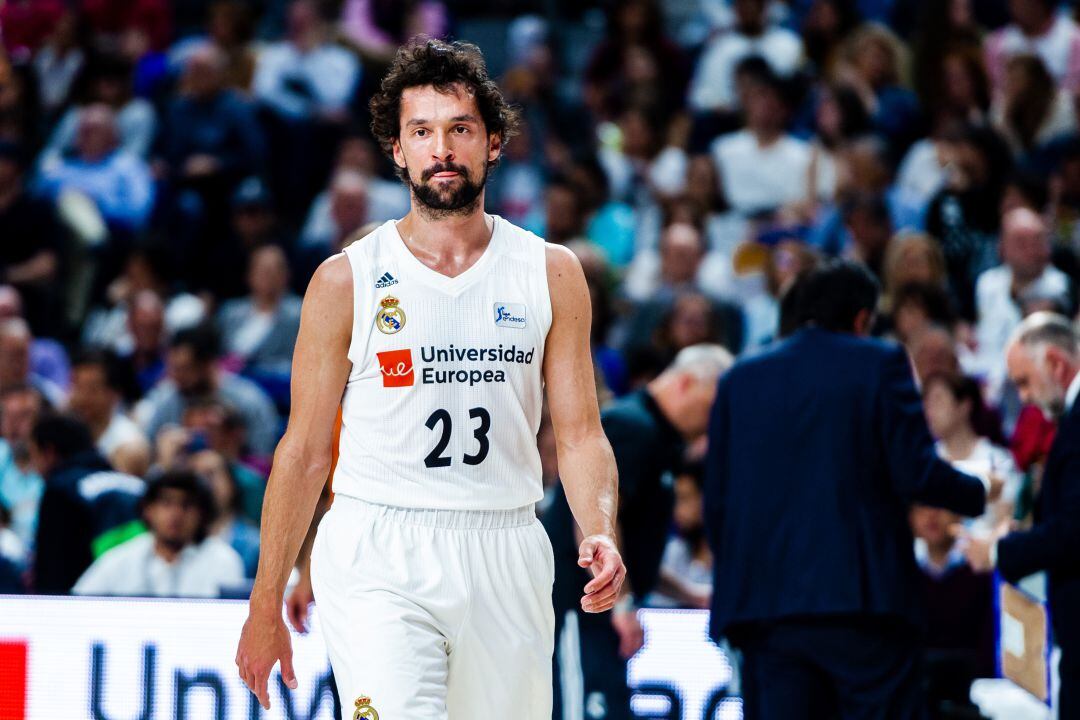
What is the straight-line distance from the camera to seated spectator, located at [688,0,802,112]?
44.0 feet

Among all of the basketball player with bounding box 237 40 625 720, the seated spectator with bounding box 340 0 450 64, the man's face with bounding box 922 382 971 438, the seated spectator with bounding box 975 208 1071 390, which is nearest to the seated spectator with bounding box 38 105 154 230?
the seated spectator with bounding box 340 0 450 64

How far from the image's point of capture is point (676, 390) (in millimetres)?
6344

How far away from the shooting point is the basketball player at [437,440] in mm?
4184

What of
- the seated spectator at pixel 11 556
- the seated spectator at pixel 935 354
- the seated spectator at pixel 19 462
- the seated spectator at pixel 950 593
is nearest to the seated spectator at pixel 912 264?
the seated spectator at pixel 935 354

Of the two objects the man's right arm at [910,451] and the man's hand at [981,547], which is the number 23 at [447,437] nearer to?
the man's right arm at [910,451]

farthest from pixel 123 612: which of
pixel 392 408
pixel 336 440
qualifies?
pixel 392 408

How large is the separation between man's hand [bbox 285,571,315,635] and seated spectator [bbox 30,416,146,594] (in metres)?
2.53

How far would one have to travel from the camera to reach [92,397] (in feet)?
32.6

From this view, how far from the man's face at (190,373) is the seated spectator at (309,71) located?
399 centimetres

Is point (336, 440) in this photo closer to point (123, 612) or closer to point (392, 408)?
point (392, 408)

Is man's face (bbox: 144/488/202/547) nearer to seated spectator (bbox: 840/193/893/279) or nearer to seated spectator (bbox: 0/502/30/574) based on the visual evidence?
seated spectator (bbox: 0/502/30/574)

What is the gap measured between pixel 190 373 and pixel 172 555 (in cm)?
258

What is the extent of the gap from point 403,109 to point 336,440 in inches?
36.0

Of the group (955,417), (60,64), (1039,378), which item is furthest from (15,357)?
(1039,378)
